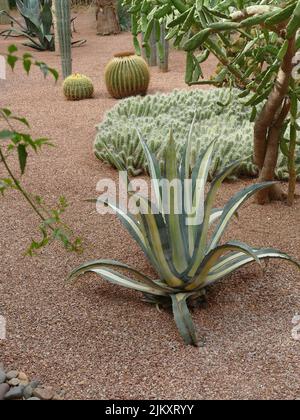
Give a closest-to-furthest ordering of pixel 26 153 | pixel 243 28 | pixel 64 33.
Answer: pixel 26 153 → pixel 243 28 → pixel 64 33

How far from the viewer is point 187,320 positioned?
2414 millimetres

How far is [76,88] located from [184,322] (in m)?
4.80

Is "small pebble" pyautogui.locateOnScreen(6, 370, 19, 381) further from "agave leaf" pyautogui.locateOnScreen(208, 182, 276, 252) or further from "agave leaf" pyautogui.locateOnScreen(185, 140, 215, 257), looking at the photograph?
"agave leaf" pyautogui.locateOnScreen(208, 182, 276, 252)

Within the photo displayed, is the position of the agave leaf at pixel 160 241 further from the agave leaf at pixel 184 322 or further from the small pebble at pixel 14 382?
the small pebble at pixel 14 382

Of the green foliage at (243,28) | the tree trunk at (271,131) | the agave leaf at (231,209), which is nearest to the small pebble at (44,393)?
the agave leaf at (231,209)

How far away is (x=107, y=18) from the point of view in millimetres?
12398

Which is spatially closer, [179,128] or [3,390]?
[3,390]

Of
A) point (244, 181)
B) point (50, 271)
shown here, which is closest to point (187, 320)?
point (50, 271)

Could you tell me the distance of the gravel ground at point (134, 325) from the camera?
2.21 metres

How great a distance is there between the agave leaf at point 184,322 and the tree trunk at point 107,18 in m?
10.7

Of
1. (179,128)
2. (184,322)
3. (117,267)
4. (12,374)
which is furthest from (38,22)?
(12,374)

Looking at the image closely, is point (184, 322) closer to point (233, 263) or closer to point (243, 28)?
point (233, 263)

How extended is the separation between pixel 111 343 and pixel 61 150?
8.95ft

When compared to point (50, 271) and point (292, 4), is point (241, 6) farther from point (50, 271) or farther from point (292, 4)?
point (50, 271)
